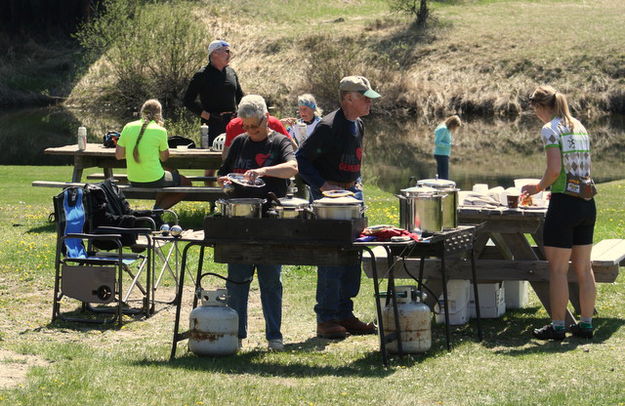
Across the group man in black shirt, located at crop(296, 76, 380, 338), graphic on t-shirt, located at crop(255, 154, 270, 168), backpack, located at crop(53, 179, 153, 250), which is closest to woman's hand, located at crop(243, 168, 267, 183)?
graphic on t-shirt, located at crop(255, 154, 270, 168)

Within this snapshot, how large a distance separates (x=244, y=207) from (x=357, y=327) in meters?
1.73

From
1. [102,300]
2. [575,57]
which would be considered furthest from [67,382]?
[575,57]

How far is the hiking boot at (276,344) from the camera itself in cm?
877

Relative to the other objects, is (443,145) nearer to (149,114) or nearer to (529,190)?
(149,114)

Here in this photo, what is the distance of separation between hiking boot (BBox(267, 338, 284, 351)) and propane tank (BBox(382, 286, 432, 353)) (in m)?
0.79

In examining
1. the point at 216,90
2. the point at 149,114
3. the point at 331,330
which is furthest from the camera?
the point at 216,90

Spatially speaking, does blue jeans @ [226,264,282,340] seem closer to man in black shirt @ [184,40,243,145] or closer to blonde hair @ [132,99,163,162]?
blonde hair @ [132,99,163,162]

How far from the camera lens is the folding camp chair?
387 inches

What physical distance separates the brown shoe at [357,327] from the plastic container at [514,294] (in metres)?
1.58

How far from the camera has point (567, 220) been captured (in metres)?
8.90

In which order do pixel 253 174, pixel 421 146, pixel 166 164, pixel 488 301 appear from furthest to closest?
pixel 421 146, pixel 166 164, pixel 488 301, pixel 253 174

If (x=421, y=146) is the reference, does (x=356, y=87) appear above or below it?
above

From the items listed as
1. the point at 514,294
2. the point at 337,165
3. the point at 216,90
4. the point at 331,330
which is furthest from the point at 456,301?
the point at 216,90

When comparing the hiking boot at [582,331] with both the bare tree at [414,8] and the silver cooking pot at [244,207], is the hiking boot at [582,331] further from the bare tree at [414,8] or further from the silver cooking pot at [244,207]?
the bare tree at [414,8]
